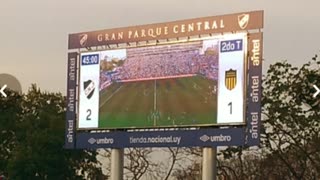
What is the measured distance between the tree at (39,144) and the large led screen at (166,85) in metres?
9.84

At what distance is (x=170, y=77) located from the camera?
23.7m

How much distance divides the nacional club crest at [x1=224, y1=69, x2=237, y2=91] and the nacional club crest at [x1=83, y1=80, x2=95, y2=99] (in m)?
4.40

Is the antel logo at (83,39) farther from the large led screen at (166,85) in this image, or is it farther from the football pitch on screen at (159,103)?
the football pitch on screen at (159,103)

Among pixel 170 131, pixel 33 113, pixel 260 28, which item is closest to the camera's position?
pixel 260 28

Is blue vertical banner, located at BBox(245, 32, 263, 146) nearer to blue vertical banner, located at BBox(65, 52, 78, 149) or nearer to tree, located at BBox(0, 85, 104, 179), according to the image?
blue vertical banner, located at BBox(65, 52, 78, 149)

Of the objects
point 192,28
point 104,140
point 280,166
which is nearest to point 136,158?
point 280,166

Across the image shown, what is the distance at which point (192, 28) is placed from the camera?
2312 centimetres

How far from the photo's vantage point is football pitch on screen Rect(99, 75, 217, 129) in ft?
75.2

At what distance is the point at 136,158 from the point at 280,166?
267 inches

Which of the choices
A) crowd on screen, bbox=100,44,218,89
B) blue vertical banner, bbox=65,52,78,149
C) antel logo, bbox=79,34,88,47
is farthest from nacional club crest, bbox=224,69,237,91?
blue vertical banner, bbox=65,52,78,149

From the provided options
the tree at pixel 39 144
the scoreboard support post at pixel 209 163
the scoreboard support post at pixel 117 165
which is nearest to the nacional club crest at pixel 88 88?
the scoreboard support post at pixel 117 165

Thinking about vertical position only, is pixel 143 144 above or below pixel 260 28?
below

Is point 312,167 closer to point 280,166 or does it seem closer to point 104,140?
point 280,166

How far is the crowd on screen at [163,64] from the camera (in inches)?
904
